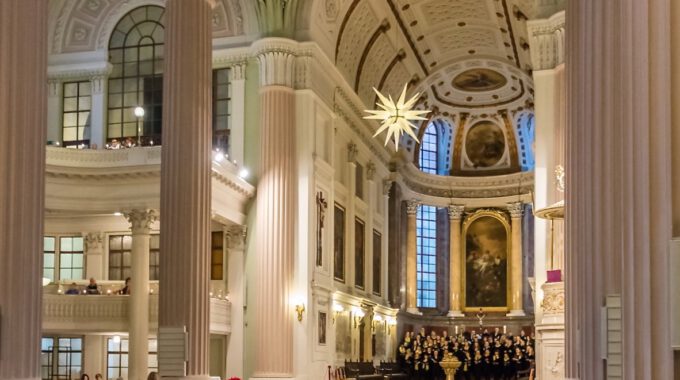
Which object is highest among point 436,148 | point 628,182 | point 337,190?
point 436,148

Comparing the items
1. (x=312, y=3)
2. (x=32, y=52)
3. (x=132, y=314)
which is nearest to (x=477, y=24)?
(x=312, y=3)

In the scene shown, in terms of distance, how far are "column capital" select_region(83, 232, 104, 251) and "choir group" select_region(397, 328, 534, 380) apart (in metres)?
15.8

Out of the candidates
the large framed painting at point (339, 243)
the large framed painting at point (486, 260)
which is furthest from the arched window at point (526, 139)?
the large framed painting at point (339, 243)

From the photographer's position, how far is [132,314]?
23.0 metres

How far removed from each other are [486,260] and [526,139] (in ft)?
19.0

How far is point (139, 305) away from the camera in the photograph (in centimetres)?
2305

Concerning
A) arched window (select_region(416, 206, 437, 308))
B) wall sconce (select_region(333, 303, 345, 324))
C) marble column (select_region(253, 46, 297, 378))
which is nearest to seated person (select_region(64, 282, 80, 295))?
marble column (select_region(253, 46, 297, 378))

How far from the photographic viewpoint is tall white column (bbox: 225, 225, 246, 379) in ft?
86.6

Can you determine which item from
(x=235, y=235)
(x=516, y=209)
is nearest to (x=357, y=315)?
(x=235, y=235)

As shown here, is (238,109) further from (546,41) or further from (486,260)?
(486,260)

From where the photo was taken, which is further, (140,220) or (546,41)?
(546,41)

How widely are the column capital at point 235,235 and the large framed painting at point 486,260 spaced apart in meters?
20.3

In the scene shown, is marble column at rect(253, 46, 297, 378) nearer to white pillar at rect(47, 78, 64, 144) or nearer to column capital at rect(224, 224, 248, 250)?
column capital at rect(224, 224, 248, 250)

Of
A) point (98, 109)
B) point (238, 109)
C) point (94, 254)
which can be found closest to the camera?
point (238, 109)
